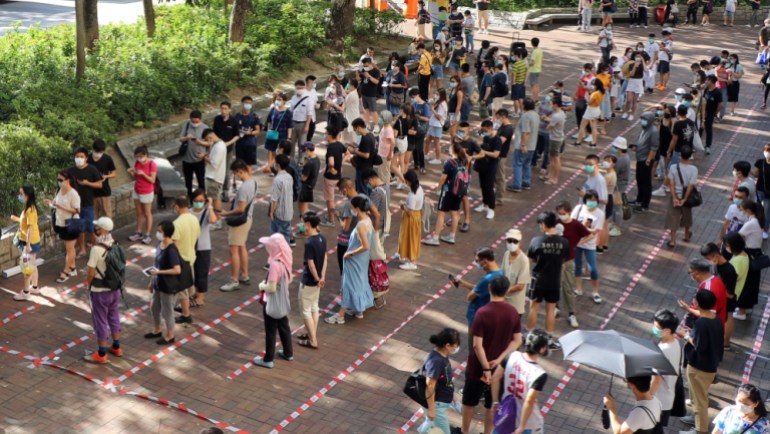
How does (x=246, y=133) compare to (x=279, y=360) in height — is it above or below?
above

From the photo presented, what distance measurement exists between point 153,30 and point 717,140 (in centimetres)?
1242

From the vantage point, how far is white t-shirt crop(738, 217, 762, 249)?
43.5 feet

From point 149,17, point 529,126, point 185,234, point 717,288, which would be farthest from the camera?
point 149,17

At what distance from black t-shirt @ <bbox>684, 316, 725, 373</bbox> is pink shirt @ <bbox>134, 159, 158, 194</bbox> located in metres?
8.05

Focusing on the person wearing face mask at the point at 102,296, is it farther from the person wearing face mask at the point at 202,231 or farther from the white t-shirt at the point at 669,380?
the white t-shirt at the point at 669,380

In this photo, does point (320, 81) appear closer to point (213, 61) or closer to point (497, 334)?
point (213, 61)

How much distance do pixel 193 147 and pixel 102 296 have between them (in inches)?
188

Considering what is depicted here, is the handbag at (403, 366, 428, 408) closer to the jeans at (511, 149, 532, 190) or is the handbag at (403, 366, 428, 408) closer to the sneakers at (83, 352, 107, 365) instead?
the sneakers at (83, 352, 107, 365)

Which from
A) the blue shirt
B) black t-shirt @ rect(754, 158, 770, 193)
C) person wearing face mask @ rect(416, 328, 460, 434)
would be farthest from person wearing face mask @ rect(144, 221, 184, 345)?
black t-shirt @ rect(754, 158, 770, 193)

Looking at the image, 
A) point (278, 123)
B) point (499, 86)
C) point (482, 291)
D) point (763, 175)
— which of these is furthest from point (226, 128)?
point (763, 175)

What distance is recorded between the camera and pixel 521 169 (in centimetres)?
1784

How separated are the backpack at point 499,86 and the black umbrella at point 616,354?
1204cm

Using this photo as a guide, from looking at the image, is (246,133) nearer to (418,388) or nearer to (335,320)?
(335,320)

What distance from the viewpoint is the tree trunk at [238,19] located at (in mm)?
21719
